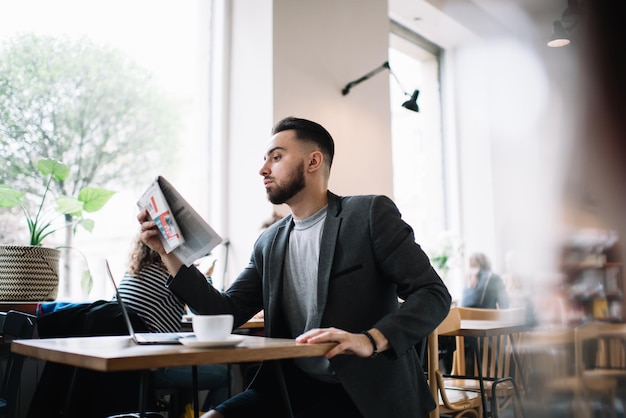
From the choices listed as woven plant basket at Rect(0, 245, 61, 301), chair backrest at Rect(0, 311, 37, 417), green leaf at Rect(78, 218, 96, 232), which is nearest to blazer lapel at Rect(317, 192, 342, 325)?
chair backrest at Rect(0, 311, 37, 417)

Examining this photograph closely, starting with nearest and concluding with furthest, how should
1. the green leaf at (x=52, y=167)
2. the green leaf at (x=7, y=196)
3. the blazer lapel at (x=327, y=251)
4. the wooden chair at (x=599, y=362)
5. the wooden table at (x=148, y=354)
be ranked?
the wooden chair at (x=599, y=362) < the wooden table at (x=148, y=354) < the blazer lapel at (x=327, y=251) < the green leaf at (x=7, y=196) < the green leaf at (x=52, y=167)

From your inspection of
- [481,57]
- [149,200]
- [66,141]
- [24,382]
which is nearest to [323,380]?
[149,200]

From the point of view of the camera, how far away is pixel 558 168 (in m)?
0.35

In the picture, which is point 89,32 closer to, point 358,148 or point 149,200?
point 358,148

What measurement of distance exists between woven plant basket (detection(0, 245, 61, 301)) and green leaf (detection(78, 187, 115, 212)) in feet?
1.09

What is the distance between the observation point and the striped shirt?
230 cm

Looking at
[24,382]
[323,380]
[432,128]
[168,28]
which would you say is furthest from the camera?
[432,128]

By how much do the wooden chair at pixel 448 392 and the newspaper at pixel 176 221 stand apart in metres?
0.80

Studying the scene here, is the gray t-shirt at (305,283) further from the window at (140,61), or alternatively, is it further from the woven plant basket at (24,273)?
the window at (140,61)

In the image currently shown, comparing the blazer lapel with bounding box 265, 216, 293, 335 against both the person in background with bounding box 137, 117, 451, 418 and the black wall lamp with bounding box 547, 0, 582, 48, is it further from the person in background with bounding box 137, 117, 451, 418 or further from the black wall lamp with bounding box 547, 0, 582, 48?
the black wall lamp with bounding box 547, 0, 582, 48

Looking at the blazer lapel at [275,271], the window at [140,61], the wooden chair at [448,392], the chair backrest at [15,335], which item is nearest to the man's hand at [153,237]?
the blazer lapel at [275,271]

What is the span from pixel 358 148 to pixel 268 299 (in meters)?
2.79

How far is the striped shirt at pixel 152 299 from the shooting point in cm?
230

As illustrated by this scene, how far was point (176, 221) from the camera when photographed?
128 cm
